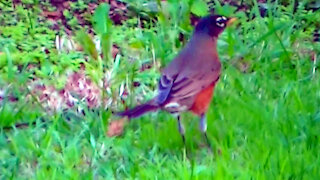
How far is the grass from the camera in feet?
15.4

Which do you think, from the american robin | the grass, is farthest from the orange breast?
the grass

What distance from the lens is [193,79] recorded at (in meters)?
4.93

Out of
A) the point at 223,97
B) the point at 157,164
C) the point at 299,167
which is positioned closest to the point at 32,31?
the point at 223,97

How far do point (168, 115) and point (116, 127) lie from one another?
1.06ft

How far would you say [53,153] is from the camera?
4.86m

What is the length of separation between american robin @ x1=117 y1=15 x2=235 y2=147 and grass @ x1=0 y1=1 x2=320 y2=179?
0.68 ft

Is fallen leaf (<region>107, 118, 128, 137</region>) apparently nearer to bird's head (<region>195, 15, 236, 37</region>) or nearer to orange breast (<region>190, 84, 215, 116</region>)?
orange breast (<region>190, 84, 215, 116</region>)


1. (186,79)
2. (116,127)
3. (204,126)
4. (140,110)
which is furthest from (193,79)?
(116,127)

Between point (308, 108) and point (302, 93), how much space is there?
0.23 metres

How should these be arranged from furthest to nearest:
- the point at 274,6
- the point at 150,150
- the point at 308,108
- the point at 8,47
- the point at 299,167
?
the point at 274,6, the point at 8,47, the point at 308,108, the point at 150,150, the point at 299,167

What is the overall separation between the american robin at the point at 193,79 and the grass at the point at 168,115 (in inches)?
8.2

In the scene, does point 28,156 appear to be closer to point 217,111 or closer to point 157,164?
point 157,164

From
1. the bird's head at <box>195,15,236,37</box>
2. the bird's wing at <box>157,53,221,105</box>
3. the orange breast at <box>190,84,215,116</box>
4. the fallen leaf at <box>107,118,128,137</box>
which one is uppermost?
the bird's head at <box>195,15,236,37</box>

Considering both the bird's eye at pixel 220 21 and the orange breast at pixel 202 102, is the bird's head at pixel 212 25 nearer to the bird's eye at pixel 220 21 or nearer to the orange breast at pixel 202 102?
the bird's eye at pixel 220 21
